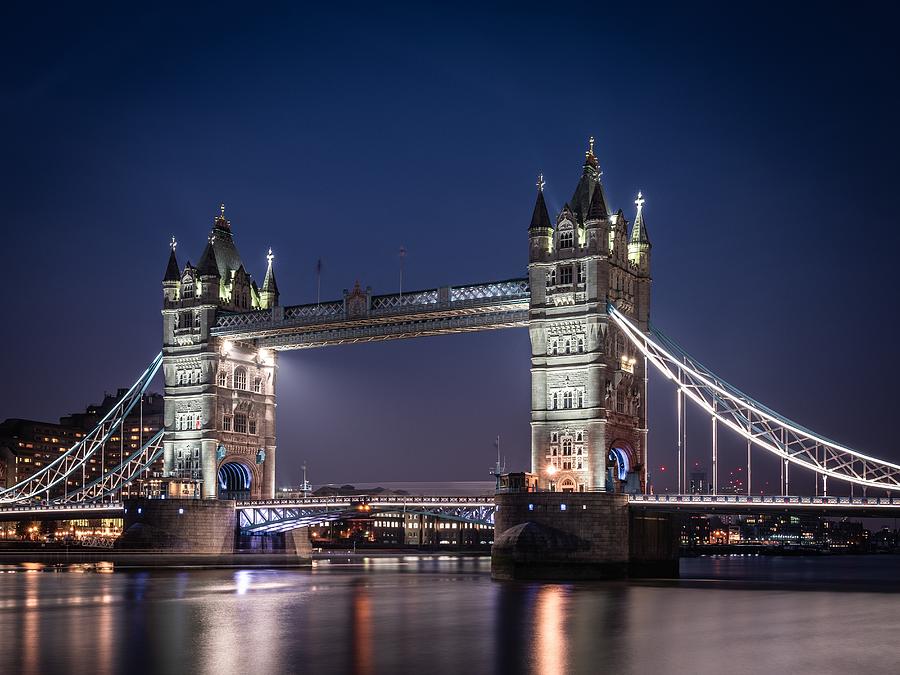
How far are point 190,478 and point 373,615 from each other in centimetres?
4272

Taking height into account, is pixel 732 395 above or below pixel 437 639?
above

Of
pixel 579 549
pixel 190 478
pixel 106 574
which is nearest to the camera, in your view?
pixel 579 549

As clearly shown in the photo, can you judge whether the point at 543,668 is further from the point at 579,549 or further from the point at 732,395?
the point at 732,395

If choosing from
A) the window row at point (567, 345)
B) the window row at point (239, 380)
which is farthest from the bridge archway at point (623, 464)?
the window row at point (239, 380)

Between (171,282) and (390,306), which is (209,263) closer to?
(171,282)

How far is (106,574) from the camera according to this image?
80062 millimetres

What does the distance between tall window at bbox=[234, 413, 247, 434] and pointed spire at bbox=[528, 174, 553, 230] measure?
29141 millimetres

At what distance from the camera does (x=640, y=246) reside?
7650 centimetres

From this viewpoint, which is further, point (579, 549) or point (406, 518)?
point (406, 518)

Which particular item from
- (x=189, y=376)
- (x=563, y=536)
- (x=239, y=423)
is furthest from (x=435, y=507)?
(x=189, y=376)

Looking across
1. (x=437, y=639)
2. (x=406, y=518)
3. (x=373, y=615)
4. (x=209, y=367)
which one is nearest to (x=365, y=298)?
(x=209, y=367)

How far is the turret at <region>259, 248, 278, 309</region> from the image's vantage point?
95250mm

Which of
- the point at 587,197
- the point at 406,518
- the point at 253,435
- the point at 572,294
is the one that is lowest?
the point at 406,518

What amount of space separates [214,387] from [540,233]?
2855 centimetres
